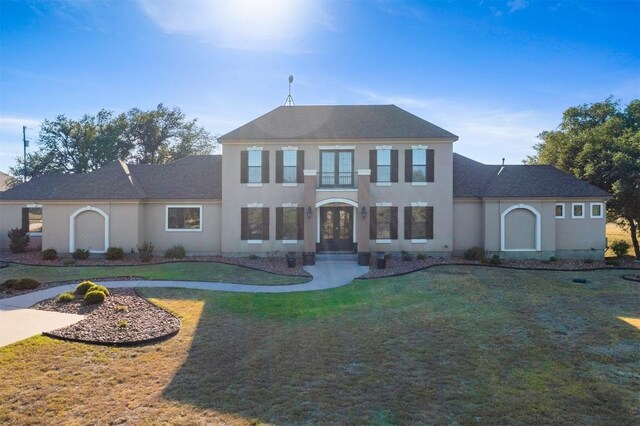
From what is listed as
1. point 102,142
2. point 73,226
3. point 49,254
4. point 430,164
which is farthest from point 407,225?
point 102,142

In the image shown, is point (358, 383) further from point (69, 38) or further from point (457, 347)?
point (69, 38)

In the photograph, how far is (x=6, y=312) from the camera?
10.2m

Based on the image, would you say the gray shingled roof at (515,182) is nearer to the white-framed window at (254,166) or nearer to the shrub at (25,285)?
the white-framed window at (254,166)

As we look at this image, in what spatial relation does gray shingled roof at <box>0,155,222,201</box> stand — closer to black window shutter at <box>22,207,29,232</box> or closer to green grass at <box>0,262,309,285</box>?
black window shutter at <box>22,207,29,232</box>

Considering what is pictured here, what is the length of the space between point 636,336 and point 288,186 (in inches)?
631

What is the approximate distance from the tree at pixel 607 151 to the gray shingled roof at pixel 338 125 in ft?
32.8

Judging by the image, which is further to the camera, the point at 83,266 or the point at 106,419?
the point at 83,266

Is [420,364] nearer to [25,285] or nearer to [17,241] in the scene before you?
[25,285]

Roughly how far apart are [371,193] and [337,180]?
208 cm

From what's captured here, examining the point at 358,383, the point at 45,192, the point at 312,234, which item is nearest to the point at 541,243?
the point at 312,234

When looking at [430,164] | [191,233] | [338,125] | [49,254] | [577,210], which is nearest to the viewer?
[49,254]

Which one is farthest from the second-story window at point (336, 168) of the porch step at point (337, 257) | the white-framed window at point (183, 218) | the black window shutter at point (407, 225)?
the white-framed window at point (183, 218)

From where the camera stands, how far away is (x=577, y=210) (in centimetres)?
2088

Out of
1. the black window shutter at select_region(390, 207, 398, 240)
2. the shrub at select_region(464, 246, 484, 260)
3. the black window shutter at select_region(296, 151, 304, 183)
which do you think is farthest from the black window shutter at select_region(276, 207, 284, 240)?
the shrub at select_region(464, 246, 484, 260)
